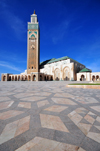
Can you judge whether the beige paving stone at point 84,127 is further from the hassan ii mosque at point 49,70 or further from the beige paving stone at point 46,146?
the hassan ii mosque at point 49,70

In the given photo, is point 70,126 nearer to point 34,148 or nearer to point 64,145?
point 64,145

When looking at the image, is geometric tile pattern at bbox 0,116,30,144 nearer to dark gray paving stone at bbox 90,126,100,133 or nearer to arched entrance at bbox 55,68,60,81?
dark gray paving stone at bbox 90,126,100,133

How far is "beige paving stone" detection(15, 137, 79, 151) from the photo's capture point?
94 cm

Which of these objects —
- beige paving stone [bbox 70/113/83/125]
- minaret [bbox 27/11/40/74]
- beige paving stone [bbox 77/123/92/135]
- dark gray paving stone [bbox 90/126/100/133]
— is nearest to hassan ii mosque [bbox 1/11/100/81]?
minaret [bbox 27/11/40/74]

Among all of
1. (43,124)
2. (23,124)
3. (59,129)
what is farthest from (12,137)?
(59,129)

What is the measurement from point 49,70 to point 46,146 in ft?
151

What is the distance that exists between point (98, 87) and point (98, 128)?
6813 millimetres

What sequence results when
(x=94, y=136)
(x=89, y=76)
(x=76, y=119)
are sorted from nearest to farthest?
1. (x=94, y=136)
2. (x=76, y=119)
3. (x=89, y=76)

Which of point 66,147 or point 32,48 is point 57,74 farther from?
point 66,147

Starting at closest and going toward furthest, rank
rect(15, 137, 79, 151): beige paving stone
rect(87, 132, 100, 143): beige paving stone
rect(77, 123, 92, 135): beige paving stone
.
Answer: rect(15, 137, 79, 151): beige paving stone → rect(87, 132, 100, 143): beige paving stone → rect(77, 123, 92, 135): beige paving stone

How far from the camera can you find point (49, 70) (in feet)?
153

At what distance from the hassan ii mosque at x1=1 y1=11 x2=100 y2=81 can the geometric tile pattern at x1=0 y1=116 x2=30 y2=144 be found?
118 ft

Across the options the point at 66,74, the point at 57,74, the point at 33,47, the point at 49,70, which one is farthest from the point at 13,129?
the point at 33,47

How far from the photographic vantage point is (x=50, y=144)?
3.31ft
